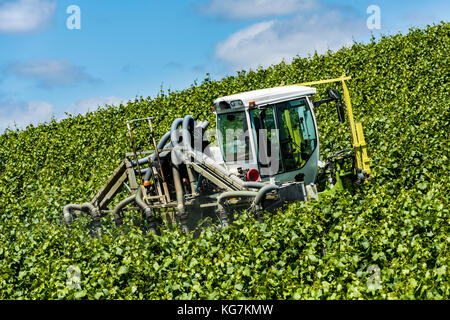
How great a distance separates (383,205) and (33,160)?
57.8 ft

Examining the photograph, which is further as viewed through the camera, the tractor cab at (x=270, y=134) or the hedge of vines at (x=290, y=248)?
the tractor cab at (x=270, y=134)

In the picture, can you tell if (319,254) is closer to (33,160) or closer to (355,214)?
(355,214)

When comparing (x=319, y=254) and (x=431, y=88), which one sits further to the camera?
(x=431, y=88)

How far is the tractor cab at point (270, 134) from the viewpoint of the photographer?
33.9 feet

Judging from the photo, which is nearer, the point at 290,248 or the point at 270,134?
the point at 290,248

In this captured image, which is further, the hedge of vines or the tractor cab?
the tractor cab

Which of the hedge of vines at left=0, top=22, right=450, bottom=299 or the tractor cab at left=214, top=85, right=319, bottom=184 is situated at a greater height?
the tractor cab at left=214, top=85, right=319, bottom=184

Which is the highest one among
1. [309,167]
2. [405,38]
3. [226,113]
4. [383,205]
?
[405,38]

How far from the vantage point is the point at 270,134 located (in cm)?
1046

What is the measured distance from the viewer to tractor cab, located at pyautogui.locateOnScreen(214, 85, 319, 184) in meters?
10.3

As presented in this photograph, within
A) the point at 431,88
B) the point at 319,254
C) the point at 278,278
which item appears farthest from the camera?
the point at 431,88

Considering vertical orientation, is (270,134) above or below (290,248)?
above
